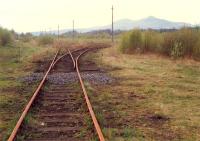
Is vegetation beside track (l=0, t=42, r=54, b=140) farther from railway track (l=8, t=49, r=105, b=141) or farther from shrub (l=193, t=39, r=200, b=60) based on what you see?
shrub (l=193, t=39, r=200, b=60)

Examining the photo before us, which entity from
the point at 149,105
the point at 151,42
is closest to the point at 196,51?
the point at 151,42

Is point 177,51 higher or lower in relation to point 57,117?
higher

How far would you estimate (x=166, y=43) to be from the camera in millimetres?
26750

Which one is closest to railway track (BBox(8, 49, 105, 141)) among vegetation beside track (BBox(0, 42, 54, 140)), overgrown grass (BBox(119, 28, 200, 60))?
vegetation beside track (BBox(0, 42, 54, 140))

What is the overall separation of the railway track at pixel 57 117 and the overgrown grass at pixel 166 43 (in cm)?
1253

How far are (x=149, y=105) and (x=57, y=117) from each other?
282 cm

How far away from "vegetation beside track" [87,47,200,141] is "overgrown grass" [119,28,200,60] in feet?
20.2

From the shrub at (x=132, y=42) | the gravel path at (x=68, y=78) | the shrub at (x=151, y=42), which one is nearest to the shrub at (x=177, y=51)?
the shrub at (x=151, y=42)

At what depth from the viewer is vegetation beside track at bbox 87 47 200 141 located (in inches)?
332

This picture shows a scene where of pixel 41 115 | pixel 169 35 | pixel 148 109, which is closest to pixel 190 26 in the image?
pixel 169 35

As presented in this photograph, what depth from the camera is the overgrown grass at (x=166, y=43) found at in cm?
2484

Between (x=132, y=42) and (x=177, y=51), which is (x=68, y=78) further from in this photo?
(x=132, y=42)

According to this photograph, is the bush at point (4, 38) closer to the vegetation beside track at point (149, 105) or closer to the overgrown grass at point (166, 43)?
the overgrown grass at point (166, 43)

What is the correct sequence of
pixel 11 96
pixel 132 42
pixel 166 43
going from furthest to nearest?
pixel 132 42 → pixel 166 43 → pixel 11 96
